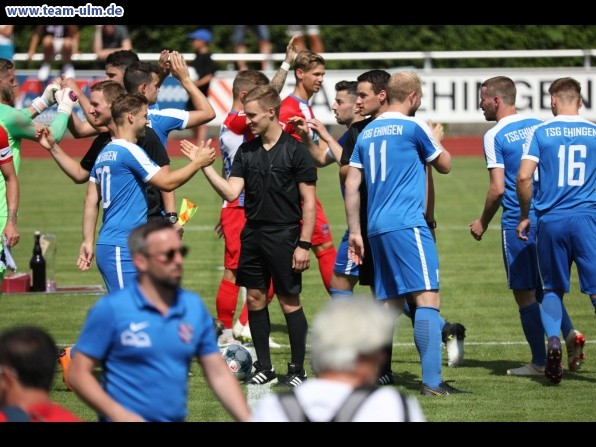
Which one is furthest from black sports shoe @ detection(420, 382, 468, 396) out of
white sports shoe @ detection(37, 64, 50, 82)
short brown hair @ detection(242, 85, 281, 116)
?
white sports shoe @ detection(37, 64, 50, 82)

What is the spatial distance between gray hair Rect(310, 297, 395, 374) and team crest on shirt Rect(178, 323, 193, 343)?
1.20 metres

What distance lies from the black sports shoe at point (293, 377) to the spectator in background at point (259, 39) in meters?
17.7

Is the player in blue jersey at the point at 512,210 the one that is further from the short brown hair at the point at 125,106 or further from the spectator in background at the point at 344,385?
the spectator in background at the point at 344,385

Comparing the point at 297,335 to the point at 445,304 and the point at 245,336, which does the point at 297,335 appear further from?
the point at 445,304

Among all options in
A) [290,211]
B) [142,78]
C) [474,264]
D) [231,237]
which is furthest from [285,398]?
[474,264]

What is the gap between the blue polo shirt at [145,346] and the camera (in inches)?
207

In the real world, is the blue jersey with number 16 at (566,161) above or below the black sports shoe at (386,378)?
above

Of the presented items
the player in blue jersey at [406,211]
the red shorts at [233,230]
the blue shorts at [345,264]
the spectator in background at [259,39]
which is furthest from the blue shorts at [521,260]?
the spectator in background at [259,39]

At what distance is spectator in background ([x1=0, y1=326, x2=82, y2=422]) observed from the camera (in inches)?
177

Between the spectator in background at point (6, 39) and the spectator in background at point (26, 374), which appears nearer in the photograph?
the spectator in background at point (26, 374)

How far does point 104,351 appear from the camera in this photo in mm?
5289

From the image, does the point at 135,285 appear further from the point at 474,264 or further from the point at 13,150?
the point at 474,264

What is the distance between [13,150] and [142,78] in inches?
47.1

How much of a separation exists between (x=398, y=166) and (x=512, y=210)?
143 cm
